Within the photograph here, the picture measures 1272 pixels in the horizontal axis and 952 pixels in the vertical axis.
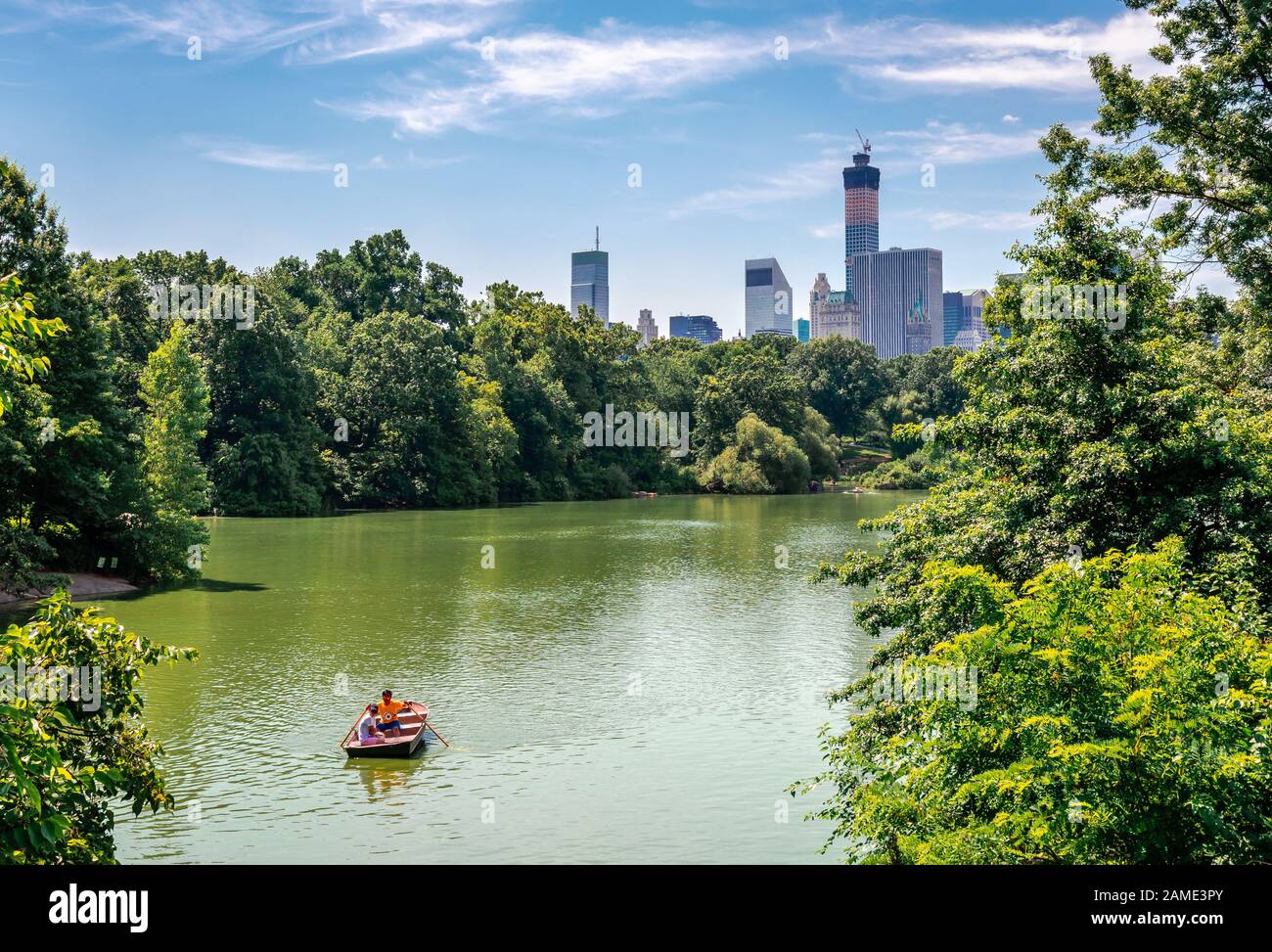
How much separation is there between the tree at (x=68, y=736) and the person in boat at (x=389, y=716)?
965 cm

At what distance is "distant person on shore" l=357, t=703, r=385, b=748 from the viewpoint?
19.2 metres

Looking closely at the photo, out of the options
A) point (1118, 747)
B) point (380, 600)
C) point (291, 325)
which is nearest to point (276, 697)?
point (380, 600)

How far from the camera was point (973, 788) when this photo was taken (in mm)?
8078

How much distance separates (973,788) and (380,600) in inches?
1204

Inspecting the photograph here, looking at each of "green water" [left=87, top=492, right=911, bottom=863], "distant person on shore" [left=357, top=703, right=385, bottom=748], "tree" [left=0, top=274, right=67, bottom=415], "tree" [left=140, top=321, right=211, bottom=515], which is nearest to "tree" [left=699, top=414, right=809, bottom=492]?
"green water" [left=87, top=492, right=911, bottom=863]

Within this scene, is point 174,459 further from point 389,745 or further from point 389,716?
point 389,745

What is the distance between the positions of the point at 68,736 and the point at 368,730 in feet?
34.3

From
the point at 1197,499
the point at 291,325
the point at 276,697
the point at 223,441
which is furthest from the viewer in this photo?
the point at 291,325

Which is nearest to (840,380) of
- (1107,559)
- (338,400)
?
(338,400)

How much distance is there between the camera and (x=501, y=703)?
2312 cm

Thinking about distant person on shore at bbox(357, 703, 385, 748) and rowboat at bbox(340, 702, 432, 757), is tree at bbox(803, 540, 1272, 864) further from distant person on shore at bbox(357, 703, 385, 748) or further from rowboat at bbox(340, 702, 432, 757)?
distant person on shore at bbox(357, 703, 385, 748)

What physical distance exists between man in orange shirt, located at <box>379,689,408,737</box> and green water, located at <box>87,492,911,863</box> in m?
0.66
